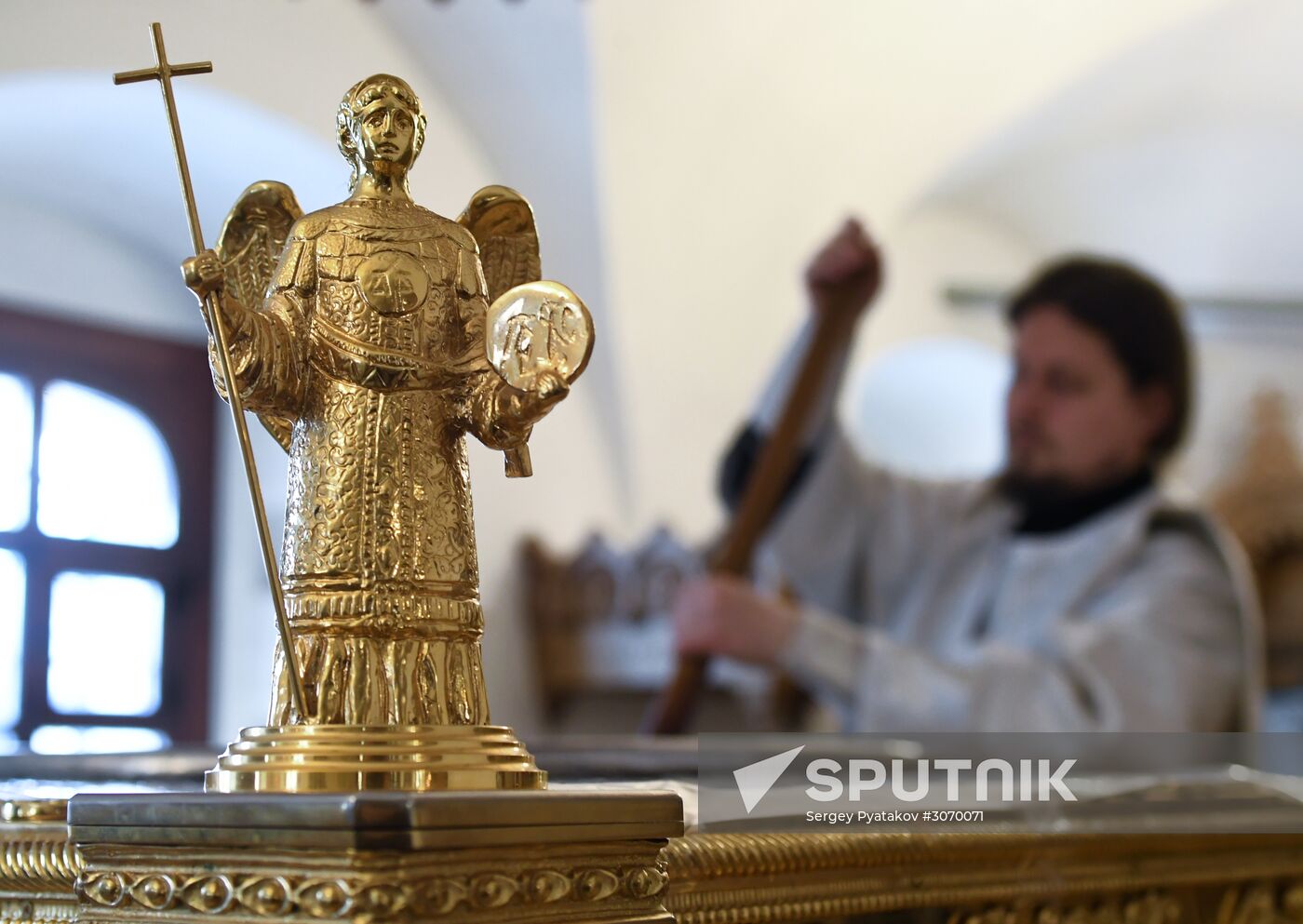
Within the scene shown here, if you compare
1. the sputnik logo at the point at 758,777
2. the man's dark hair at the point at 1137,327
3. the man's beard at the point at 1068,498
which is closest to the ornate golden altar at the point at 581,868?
the sputnik logo at the point at 758,777

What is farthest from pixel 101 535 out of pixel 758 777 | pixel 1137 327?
pixel 758 777

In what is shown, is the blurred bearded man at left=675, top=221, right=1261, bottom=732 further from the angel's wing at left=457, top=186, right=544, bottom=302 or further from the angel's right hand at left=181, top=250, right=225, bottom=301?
the angel's right hand at left=181, top=250, right=225, bottom=301

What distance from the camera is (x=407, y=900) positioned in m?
0.43

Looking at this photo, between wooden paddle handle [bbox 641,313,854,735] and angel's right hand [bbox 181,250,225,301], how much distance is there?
6.09ft

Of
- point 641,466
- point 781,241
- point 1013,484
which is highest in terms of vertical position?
point 781,241

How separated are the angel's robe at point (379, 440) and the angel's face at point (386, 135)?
0.03 metres

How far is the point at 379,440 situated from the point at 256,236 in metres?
0.12

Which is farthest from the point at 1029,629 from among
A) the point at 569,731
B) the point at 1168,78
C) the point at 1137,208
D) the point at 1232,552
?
the point at 1137,208

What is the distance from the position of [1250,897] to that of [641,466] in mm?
2818

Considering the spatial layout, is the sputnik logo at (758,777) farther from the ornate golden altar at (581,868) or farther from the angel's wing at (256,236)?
the angel's wing at (256,236)

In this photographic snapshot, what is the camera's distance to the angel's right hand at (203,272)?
519mm

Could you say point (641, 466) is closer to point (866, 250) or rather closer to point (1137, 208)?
point (866, 250)

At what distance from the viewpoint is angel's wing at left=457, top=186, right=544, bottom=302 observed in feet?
2.04

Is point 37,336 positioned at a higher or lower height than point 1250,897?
higher
